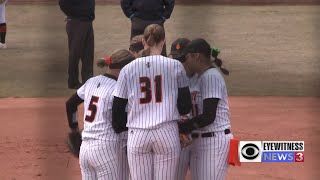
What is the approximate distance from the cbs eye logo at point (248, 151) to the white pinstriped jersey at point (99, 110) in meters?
0.85

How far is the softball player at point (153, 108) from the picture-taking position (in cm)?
416

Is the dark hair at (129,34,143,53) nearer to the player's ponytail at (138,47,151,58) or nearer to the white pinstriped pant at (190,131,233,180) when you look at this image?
the player's ponytail at (138,47,151,58)

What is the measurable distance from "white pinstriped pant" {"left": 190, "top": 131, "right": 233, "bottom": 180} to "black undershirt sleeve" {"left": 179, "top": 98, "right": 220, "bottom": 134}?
0.44 ft

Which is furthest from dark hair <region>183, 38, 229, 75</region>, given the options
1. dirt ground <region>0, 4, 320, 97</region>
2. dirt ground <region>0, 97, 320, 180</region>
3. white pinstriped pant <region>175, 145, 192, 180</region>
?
dirt ground <region>0, 4, 320, 97</region>

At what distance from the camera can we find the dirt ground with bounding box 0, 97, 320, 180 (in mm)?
6406

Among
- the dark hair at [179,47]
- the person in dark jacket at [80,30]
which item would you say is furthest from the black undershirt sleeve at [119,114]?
the person in dark jacket at [80,30]

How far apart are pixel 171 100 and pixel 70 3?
13.5ft

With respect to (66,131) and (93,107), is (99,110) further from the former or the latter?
(66,131)

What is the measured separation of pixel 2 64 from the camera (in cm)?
1173

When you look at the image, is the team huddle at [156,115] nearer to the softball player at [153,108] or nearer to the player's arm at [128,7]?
the softball player at [153,108]

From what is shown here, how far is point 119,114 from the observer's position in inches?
167

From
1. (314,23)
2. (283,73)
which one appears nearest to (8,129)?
(283,73)

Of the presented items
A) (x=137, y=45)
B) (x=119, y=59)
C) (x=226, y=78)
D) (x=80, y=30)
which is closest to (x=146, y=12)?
(x=80, y=30)

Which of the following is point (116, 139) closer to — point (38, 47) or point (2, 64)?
point (2, 64)
